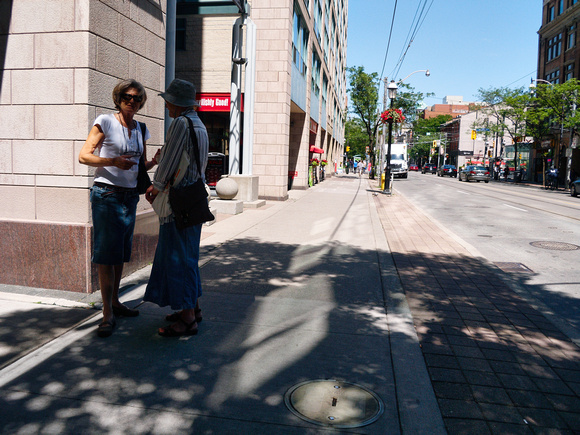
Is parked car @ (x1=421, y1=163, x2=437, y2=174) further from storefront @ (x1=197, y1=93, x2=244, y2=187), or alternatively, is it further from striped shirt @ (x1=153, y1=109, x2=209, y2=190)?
striped shirt @ (x1=153, y1=109, x2=209, y2=190)

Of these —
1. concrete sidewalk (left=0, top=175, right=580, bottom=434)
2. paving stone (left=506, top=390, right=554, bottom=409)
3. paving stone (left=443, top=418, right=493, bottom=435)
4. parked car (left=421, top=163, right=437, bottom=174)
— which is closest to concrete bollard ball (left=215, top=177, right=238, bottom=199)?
concrete sidewalk (left=0, top=175, right=580, bottom=434)

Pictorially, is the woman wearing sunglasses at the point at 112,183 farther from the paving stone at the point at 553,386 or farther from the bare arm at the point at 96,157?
the paving stone at the point at 553,386

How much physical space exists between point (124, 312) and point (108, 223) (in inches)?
Answer: 35.3

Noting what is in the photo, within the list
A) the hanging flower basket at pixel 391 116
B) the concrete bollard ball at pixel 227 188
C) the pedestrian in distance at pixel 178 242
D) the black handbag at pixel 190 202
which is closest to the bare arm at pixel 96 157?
the pedestrian in distance at pixel 178 242

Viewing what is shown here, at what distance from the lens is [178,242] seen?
3.97 meters

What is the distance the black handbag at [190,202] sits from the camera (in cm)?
388

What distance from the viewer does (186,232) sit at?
3994 millimetres

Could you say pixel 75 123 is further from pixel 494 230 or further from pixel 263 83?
pixel 263 83

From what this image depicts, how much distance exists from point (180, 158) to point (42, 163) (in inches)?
89.6

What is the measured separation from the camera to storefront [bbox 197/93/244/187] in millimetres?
17969

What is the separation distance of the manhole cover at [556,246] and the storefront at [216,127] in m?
11.2

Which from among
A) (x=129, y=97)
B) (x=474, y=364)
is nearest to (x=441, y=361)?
(x=474, y=364)

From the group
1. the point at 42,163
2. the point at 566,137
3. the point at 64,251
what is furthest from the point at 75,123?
the point at 566,137

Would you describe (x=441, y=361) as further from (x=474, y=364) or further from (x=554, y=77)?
(x=554, y=77)
